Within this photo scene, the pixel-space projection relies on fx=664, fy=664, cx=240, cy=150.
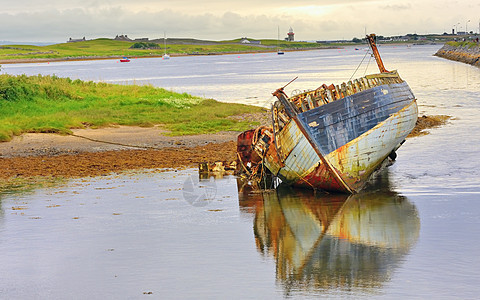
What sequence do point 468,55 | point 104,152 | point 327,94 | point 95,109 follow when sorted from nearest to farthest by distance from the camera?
point 327,94 < point 104,152 < point 95,109 < point 468,55

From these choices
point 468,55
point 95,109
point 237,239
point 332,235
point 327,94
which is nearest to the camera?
point 237,239

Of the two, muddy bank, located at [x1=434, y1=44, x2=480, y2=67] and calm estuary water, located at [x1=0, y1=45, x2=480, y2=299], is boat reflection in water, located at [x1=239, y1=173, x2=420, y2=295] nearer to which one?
calm estuary water, located at [x1=0, y1=45, x2=480, y2=299]

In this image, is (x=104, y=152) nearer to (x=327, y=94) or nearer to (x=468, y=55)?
(x=327, y=94)

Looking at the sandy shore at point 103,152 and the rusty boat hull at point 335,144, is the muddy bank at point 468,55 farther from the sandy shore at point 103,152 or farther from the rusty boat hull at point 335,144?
the rusty boat hull at point 335,144

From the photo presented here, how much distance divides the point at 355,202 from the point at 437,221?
295 cm

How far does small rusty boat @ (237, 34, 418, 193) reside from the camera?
19.2 metres

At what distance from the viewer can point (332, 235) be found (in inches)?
638

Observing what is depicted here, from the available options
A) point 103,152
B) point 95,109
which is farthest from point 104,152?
point 95,109

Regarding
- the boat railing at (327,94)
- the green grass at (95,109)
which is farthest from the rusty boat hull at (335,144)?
the green grass at (95,109)

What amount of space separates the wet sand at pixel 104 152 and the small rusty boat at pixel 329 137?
18.6ft

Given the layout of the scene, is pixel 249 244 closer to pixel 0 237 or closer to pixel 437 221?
pixel 437 221

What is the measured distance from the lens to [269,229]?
16953 millimetres

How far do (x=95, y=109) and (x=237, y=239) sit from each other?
25.2 metres

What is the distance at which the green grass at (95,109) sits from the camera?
3303 centimetres
